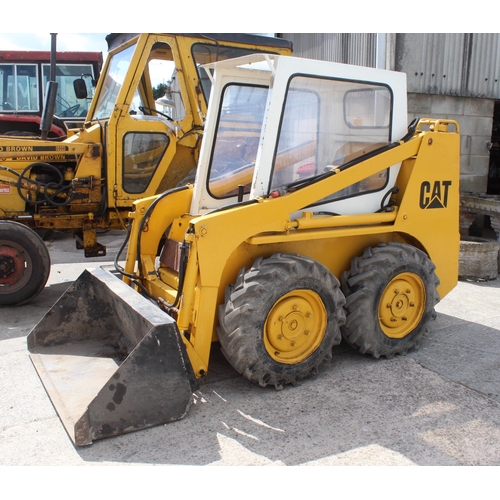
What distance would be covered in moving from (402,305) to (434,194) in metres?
0.90

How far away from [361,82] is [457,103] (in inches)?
211

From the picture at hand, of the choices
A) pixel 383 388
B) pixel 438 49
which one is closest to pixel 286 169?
pixel 383 388

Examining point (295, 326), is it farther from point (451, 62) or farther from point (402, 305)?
point (451, 62)

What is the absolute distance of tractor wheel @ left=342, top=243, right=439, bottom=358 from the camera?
387cm

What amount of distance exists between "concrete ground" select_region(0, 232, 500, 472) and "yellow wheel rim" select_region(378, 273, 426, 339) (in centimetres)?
24

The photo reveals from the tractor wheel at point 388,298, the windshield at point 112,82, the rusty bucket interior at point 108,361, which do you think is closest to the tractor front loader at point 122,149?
the windshield at point 112,82

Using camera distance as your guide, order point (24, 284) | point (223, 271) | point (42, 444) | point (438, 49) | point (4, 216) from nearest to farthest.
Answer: point (42, 444) < point (223, 271) < point (24, 284) < point (4, 216) < point (438, 49)

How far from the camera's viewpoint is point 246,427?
10.2ft

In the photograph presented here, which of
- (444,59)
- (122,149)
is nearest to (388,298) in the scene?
(122,149)

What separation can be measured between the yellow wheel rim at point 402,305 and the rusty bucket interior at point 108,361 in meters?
1.62

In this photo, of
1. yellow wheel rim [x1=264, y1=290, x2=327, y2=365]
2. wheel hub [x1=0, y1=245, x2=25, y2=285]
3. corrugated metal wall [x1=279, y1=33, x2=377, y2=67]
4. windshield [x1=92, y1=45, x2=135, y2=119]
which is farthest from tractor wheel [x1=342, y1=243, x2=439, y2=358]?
corrugated metal wall [x1=279, y1=33, x2=377, y2=67]

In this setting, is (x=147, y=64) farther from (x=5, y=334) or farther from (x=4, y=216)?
(x=5, y=334)

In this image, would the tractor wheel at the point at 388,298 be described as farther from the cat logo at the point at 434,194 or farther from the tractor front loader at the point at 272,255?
the cat logo at the point at 434,194

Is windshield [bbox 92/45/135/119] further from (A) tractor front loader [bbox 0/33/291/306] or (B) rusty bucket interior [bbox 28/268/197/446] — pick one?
(B) rusty bucket interior [bbox 28/268/197/446]
